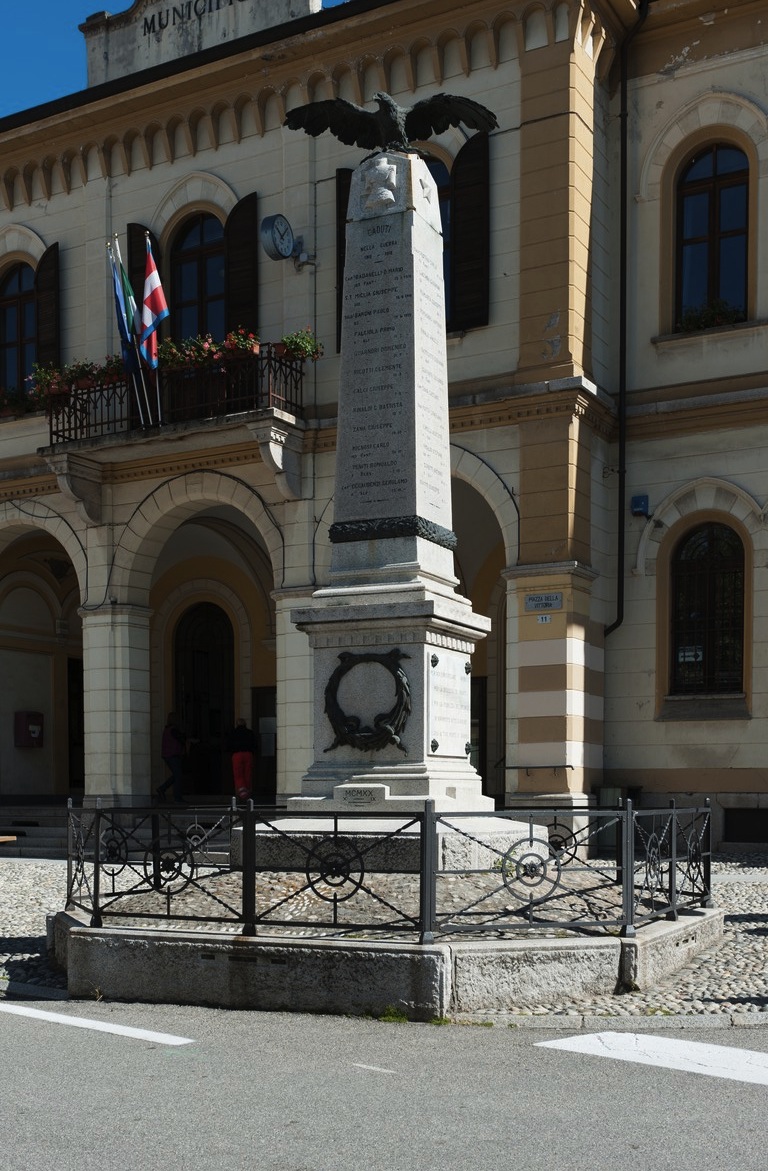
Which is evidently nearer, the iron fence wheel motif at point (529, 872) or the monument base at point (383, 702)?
the iron fence wheel motif at point (529, 872)

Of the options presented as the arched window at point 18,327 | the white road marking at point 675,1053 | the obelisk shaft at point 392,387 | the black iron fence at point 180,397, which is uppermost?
A: the arched window at point 18,327

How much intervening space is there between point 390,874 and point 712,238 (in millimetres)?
12613

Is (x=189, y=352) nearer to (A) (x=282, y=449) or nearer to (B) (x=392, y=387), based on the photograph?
(A) (x=282, y=449)

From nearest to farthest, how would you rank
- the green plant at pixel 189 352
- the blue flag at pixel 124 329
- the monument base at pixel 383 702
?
the monument base at pixel 383 702
the green plant at pixel 189 352
the blue flag at pixel 124 329

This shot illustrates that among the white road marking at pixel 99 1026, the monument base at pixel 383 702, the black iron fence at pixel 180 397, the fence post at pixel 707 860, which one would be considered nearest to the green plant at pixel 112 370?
the black iron fence at pixel 180 397

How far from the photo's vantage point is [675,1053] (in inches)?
280

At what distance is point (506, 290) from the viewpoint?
19578 mm

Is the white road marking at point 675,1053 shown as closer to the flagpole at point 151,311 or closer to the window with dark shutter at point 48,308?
the flagpole at point 151,311

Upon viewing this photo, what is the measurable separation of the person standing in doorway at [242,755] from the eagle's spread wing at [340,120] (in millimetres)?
12767

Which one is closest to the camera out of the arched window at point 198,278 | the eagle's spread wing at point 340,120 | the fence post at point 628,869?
the fence post at point 628,869

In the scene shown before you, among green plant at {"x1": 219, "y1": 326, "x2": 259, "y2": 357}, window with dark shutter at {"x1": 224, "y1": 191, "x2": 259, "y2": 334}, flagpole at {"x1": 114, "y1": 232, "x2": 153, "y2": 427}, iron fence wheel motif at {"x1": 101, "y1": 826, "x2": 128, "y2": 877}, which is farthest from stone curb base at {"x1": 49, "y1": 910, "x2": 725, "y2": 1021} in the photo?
window with dark shutter at {"x1": 224, "y1": 191, "x2": 259, "y2": 334}

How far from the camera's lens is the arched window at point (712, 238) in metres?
19.3

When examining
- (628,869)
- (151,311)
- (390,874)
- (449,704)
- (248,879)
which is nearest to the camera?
(248,879)

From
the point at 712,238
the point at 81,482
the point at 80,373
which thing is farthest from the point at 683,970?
the point at 80,373
